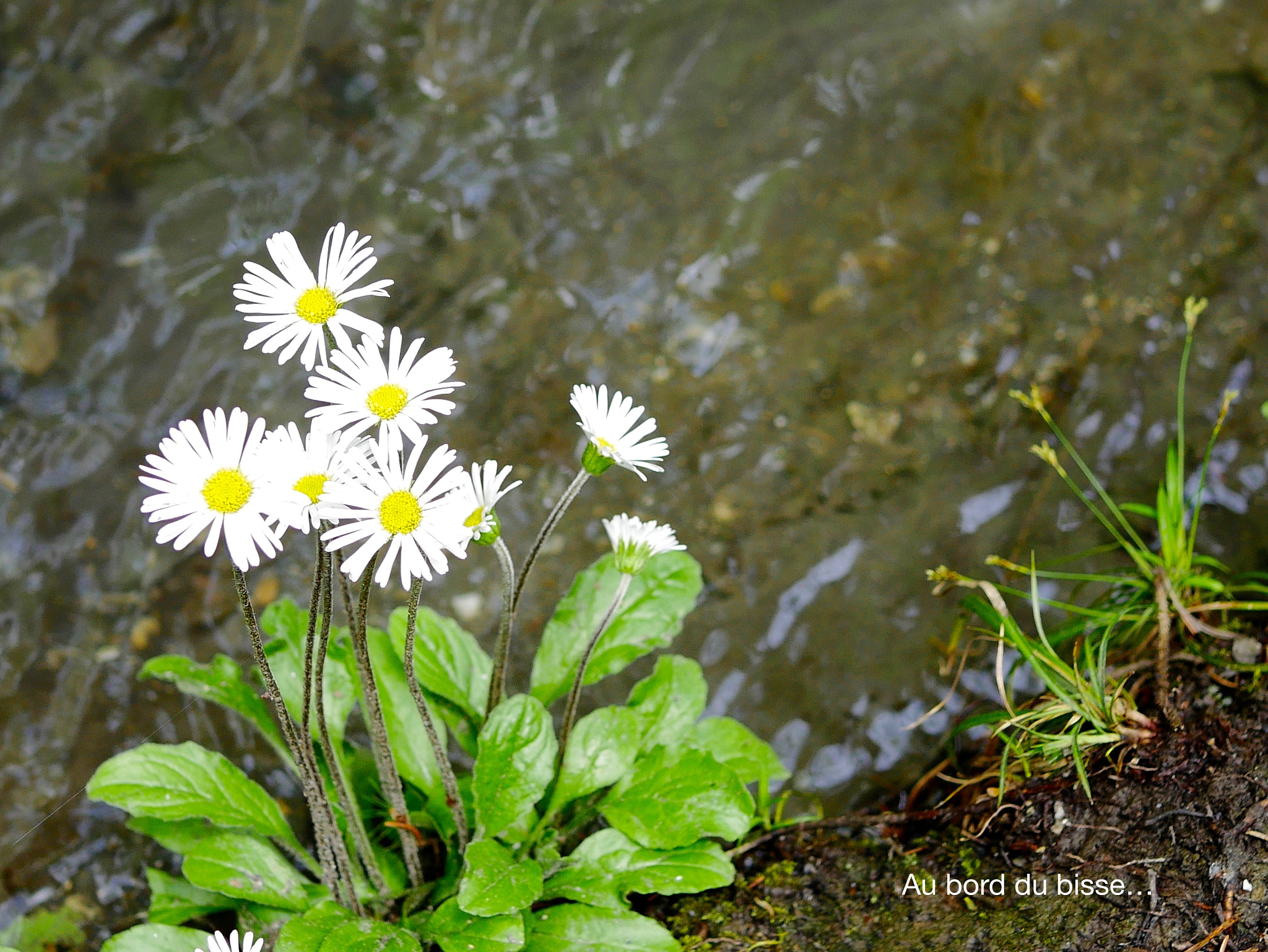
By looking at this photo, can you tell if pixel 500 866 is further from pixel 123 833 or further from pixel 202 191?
pixel 202 191

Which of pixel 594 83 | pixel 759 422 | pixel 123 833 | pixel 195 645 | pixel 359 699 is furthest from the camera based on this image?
pixel 594 83

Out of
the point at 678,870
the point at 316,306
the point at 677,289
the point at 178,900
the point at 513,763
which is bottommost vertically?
the point at 678,870

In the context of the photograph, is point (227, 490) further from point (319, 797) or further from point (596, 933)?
point (596, 933)

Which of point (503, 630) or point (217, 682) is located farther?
point (217, 682)

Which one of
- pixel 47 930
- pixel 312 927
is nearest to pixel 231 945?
pixel 312 927

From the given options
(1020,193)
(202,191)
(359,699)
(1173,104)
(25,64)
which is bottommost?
(359,699)

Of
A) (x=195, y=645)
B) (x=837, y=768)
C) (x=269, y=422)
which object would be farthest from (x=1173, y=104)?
(x=195, y=645)

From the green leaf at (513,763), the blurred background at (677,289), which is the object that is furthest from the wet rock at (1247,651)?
the green leaf at (513,763)
